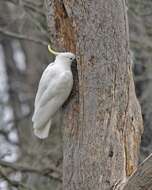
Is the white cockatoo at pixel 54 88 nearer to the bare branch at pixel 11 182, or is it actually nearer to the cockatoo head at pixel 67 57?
the cockatoo head at pixel 67 57

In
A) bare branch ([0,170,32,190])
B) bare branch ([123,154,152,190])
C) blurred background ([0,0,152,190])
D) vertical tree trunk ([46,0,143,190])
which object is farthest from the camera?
blurred background ([0,0,152,190])

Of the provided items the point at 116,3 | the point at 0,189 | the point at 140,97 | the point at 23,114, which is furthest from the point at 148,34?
the point at 116,3

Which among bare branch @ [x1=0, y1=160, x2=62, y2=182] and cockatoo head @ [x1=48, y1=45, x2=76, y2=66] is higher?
cockatoo head @ [x1=48, y1=45, x2=76, y2=66]

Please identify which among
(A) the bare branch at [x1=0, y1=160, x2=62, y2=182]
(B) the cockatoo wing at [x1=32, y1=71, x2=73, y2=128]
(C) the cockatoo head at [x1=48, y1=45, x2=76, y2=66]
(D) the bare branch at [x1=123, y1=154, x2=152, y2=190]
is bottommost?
(A) the bare branch at [x1=0, y1=160, x2=62, y2=182]

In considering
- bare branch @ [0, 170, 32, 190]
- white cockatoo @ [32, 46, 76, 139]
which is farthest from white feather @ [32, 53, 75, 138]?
bare branch @ [0, 170, 32, 190]

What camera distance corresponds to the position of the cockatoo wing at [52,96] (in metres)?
3.95

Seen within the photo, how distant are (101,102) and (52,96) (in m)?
0.26

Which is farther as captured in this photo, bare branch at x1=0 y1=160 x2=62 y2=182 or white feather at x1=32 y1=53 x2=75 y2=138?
bare branch at x1=0 y1=160 x2=62 y2=182

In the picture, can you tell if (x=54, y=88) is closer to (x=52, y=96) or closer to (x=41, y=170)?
(x=52, y=96)

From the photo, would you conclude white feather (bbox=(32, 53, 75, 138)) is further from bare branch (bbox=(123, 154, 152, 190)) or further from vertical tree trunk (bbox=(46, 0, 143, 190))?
bare branch (bbox=(123, 154, 152, 190))

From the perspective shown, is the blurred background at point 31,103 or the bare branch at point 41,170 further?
the blurred background at point 31,103

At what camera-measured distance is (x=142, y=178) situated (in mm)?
3545

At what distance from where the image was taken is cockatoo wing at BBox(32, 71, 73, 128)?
395 centimetres

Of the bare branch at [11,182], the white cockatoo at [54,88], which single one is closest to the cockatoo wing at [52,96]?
the white cockatoo at [54,88]
